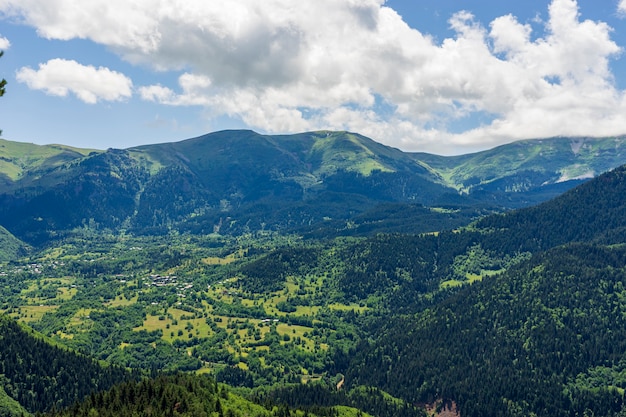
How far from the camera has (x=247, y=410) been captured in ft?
629

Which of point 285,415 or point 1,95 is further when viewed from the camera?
point 285,415

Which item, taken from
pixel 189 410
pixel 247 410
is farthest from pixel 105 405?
pixel 247 410

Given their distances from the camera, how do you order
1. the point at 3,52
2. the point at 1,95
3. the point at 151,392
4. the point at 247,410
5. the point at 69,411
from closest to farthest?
the point at 3,52 < the point at 1,95 < the point at 69,411 < the point at 151,392 < the point at 247,410

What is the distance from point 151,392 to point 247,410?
4004 centimetres

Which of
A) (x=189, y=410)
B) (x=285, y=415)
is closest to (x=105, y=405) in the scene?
(x=189, y=410)

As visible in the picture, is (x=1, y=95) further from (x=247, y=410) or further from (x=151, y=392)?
(x=247, y=410)

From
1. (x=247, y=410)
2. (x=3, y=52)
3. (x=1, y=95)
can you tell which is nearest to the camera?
→ (x=3, y=52)

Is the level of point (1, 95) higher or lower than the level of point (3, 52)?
lower

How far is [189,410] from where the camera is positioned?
16138 cm

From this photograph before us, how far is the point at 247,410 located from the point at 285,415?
15315 mm

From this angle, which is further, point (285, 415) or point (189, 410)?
point (285, 415)

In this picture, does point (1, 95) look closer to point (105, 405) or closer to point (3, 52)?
point (3, 52)

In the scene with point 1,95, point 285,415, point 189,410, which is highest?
point 1,95

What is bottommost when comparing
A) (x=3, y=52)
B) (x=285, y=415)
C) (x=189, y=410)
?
(x=285, y=415)
